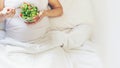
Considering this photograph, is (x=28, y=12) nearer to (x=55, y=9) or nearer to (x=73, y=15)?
(x=55, y=9)

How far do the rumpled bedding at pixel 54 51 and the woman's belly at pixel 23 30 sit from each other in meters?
0.03

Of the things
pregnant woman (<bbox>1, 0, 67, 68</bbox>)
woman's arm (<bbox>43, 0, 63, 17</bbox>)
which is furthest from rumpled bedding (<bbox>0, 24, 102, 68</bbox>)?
woman's arm (<bbox>43, 0, 63, 17</bbox>)

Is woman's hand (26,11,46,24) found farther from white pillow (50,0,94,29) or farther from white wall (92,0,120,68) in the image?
white wall (92,0,120,68)

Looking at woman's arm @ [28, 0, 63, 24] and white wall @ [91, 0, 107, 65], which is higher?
woman's arm @ [28, 0, 63, 24]

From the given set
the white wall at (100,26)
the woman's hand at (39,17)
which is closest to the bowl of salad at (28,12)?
the woman's hand at (39,17)

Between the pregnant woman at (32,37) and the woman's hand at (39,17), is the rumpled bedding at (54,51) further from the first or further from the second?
the woman's hand at (39,17)

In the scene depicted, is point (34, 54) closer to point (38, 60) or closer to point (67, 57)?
point (38, 60)

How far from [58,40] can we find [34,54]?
0.61ft

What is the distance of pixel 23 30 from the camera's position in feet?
4.45

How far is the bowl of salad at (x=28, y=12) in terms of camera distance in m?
1.25

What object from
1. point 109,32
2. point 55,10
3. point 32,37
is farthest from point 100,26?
point 32,37

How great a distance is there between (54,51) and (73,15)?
29 cm

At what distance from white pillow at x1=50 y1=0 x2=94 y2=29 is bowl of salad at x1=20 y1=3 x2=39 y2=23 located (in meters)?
0.24

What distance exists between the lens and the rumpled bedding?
1.26 m
